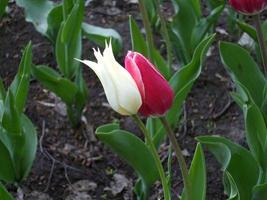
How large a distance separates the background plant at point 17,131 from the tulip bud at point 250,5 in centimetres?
53

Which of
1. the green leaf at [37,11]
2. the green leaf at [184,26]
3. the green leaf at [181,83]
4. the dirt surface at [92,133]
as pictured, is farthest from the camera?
the green leaf at [37,11]

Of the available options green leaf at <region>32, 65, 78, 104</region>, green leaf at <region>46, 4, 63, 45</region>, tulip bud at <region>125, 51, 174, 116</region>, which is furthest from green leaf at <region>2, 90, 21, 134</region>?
tulip bud at <region>125, 51, 174, 116</region>

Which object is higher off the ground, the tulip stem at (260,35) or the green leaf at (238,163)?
the tulip stem at (260,35)

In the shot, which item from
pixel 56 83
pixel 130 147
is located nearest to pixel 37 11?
pixel 56 83

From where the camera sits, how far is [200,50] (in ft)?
4.97

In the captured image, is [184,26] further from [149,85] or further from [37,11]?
[149,85]

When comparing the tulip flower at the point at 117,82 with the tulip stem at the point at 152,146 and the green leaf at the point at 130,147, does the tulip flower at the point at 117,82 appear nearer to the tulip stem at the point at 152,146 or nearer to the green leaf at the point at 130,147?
the tulip stem at the point at 152,146

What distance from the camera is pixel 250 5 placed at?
135 centimetres

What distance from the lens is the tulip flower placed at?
100 centimetres

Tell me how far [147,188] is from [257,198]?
1.11 ft

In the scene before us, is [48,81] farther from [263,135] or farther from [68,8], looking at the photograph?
[263,135]

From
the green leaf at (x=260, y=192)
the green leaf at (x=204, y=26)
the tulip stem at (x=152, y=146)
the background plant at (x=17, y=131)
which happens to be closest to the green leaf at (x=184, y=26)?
the green leaf at (x=204, y=26)

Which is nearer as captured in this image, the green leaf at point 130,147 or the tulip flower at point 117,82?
the tulip flower at point 117,82

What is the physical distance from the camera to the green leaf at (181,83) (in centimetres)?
155
